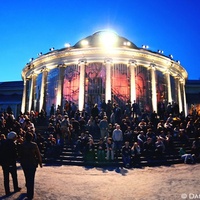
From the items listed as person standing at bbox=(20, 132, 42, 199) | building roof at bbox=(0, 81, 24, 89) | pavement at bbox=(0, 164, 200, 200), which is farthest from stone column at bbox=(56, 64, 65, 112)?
person standing at bbox=(20, 132, 42, 199)

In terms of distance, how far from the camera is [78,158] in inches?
482

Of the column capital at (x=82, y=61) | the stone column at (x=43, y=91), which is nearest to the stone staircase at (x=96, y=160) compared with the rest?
the stone column at (x=43, y=91)

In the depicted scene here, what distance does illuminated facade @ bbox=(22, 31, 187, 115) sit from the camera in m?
23.5

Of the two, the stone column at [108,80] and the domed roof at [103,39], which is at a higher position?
the domed roof at [103,39]

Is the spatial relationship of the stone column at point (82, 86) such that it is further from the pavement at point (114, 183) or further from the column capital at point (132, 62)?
the pavement at point (114, 183)

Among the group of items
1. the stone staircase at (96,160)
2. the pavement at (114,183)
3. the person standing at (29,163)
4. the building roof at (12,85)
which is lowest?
the pavement at (114,183)

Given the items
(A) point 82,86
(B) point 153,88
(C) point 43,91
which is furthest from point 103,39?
(C) point 43,91

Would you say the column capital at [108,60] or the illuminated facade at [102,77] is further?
the column capital at [108,60]

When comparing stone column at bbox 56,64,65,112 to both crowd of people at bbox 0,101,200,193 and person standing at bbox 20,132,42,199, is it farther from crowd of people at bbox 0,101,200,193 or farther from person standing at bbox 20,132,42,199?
person standing at bbox 20,132,42,199

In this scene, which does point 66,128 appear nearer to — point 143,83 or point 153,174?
point 153,174


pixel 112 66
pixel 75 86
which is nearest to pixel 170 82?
pixel 112 66

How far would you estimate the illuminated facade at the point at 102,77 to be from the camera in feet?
77.2

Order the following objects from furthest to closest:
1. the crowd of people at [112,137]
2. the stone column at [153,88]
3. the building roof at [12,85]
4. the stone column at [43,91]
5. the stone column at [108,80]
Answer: the building roof at [12,85], the stone column at [43,91], the stone column at [153,88], the stone column at [108,80], the crowd of people at [112,137]

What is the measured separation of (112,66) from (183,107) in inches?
407
